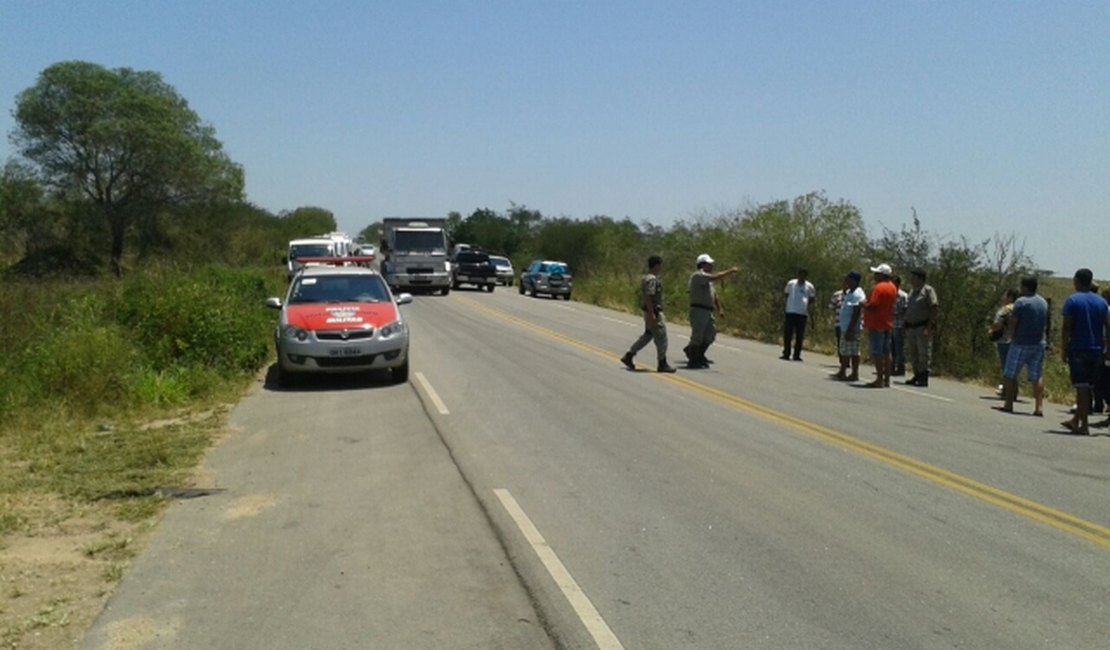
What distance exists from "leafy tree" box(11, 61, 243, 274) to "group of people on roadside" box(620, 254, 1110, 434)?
42.6 meters

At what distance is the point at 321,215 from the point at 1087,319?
123 meters

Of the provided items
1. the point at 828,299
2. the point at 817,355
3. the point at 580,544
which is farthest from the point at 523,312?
Answer: the point at 580,544

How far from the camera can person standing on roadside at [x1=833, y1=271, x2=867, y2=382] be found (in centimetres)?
1744

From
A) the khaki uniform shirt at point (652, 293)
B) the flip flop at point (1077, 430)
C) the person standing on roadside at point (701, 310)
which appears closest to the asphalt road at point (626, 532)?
the flip flop at point (1077, 430)

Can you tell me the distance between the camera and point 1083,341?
1243cm

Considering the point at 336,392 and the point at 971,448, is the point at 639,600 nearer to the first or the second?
the point at 971,448

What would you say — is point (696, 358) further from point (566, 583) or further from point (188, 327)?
point (566, 583)

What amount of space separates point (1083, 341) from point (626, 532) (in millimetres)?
7652

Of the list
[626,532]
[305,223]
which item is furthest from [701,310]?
[305,223]

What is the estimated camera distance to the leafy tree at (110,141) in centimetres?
5462

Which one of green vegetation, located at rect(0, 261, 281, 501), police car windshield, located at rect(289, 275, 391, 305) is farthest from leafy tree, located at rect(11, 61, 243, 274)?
police car windshield, located at rect(289, 275, 391, 305)

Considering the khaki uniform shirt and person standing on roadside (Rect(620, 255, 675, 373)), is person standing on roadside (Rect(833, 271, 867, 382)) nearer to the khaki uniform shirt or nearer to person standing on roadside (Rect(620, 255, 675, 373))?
person standing on roadside (Rect(620, 255, 675, 373))

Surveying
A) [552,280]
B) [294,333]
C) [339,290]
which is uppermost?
[339,290]

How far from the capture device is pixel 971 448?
10.9 metres
